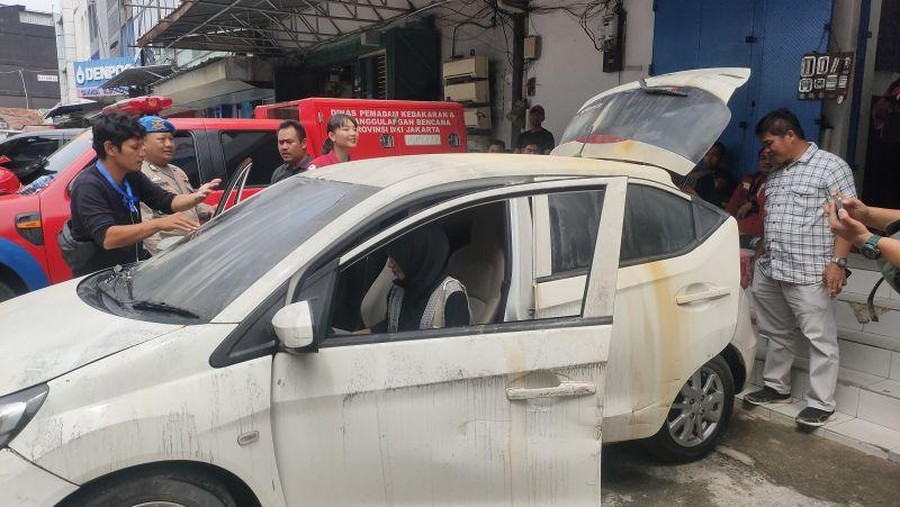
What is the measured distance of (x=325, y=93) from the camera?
14.1 metres

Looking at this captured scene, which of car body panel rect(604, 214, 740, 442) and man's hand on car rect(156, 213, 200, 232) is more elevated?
man's hand on car rect(156, 213, 200, 232)

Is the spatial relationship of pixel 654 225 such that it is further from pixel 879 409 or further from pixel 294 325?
pixel 879 409

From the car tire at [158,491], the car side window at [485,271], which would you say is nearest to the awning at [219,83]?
the car side window at [485,271]

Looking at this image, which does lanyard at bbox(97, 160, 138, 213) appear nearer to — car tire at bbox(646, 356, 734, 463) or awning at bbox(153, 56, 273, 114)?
car tire at bbox(646, 356, 734, 463)

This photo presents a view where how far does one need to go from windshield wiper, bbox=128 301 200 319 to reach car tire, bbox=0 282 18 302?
3042 mm

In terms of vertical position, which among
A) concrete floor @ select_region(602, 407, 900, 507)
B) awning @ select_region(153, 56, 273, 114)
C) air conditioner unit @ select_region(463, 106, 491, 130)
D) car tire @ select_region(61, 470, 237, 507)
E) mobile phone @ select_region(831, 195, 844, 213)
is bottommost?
concrete floor @ select_region(602, 407, 900, 507)

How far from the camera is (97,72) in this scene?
2614cm

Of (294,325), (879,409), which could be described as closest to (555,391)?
(294,325)

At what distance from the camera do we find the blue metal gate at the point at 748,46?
562cm

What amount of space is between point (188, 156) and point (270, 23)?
24.1 feet

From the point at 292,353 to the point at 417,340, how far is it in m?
0.43

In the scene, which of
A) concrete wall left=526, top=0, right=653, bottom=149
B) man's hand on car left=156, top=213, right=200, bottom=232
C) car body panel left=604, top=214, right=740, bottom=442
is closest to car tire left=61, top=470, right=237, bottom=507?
man's hand on car left=156, top=213, right=200, bottom=232

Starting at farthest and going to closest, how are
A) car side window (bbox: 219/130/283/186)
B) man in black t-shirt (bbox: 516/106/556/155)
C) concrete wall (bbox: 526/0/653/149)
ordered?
man in black t-shirt (bbox: 516/106/556/155) → concrete wall (bbox: 526/0/653/149) → car side window (bbox: 219/130/283/186)

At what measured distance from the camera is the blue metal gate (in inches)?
221
